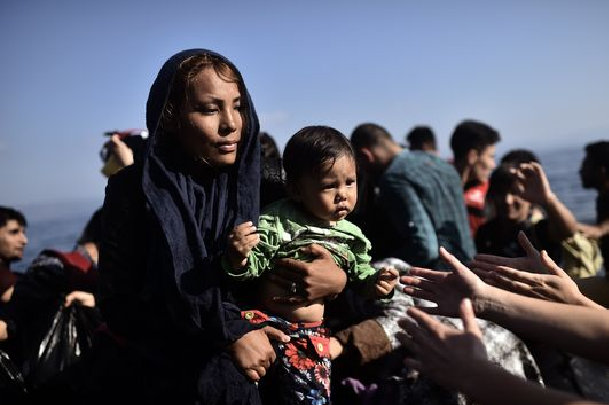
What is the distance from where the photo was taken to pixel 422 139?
732 cm

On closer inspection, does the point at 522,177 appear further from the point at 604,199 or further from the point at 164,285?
the point at 164,285

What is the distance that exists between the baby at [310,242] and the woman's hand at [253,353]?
0.13 metres

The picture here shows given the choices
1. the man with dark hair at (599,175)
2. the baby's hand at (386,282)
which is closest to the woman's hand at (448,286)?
the baby's hand at (386,282)

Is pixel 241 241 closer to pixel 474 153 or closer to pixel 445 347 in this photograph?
pixel 445 347

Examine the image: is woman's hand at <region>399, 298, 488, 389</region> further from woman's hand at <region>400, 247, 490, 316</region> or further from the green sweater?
the green sweater

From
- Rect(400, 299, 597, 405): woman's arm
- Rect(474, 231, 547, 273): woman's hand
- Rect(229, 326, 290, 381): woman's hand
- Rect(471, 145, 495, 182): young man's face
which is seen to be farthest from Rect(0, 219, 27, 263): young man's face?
Rect(471, 145, 495, 182): young man's face

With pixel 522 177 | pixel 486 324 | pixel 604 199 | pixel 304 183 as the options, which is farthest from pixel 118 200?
pixel 604 199

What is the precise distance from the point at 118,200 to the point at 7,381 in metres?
2.16

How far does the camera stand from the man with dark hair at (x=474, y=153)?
6.01 m

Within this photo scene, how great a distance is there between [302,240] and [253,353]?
55 centimetres

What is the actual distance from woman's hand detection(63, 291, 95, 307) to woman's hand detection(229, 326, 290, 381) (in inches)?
95.1

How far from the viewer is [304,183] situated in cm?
255

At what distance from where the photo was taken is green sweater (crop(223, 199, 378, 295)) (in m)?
2.38

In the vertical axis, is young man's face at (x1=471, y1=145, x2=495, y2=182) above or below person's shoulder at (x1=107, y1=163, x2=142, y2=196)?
below
